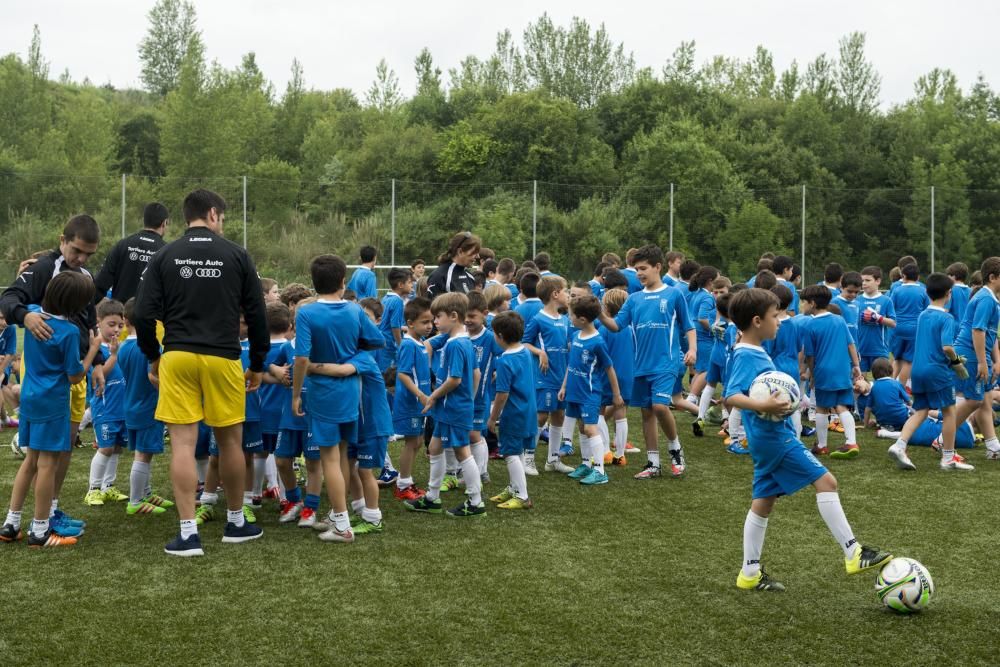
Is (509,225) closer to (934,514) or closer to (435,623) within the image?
(934,514)

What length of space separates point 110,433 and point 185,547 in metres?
1.60

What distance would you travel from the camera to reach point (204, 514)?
22.1 feet

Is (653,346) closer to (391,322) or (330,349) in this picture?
(391,322)

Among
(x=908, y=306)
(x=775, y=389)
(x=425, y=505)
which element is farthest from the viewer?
(x=908, y=306)

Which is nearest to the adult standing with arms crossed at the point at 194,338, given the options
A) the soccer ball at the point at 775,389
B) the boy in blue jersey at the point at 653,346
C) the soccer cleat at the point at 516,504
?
the soccer cleat at the point at 516,504

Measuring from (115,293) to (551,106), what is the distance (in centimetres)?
3313

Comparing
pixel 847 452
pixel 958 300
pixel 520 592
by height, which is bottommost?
pixel 520 592

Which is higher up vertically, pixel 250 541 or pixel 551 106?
pixel 551 106

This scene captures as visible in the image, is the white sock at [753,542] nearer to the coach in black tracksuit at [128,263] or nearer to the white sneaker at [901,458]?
the white sneaker at [901,458]

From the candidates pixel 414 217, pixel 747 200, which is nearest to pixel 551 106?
pixel 747 200

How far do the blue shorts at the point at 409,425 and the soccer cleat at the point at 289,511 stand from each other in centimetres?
99

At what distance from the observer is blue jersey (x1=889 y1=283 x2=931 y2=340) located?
11492mm

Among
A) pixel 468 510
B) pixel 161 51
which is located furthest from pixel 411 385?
pixel 161 51

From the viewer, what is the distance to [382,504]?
24.3 ft
